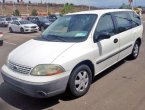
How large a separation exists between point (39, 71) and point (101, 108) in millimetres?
1296

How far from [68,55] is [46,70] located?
53 cm

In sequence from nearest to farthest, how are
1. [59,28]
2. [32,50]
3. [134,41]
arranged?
[32,50]
[59,28]
[134,41]

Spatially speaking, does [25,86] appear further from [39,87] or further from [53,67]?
[53,67]

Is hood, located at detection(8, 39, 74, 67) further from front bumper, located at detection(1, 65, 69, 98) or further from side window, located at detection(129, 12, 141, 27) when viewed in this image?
side window, located at detection(129, 12, 141, 27)

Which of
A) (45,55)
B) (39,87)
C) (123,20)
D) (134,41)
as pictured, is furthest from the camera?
(134,41)

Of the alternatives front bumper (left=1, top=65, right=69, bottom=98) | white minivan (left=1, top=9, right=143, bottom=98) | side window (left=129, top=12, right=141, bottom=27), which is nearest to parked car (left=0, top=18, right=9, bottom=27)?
side window (left=129, top=12, right=141, bottom=27)

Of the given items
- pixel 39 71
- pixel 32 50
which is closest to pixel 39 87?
pixel 39 71

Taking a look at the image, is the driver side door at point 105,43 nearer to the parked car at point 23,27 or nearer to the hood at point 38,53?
the hood at point 38,53

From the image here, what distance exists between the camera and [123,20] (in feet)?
21.6

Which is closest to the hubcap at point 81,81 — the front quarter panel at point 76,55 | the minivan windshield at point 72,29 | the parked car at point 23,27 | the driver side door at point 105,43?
the front quarter panel at point 76,55

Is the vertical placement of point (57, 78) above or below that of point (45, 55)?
below

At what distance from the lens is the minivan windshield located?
16.9ft

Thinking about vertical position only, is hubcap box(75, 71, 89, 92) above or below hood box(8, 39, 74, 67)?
below

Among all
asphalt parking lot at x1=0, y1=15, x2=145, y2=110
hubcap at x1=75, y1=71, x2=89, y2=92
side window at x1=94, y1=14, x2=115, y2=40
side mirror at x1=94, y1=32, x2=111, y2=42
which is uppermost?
side window at x1=94, y1=14, x2=115, y2=40
